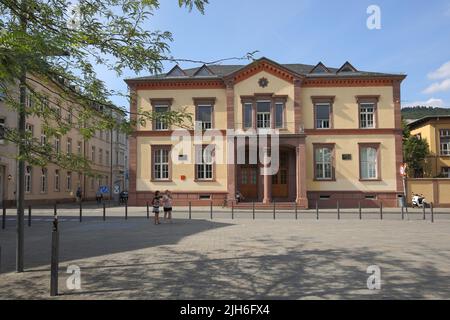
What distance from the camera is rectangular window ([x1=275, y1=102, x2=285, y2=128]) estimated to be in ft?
107

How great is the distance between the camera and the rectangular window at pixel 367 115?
3291 centimetres

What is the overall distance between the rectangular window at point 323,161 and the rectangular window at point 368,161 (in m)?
2.37

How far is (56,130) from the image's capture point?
738 cm

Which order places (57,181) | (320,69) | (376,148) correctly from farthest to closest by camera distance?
1. (57,181)
2. (320,69)
3. (376,148)

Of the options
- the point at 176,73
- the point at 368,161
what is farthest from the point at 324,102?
the point at 176,73

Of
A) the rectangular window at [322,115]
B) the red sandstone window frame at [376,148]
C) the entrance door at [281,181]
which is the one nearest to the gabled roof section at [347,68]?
the rectangular window at [322,115]

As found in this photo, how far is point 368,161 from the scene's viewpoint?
108 ft

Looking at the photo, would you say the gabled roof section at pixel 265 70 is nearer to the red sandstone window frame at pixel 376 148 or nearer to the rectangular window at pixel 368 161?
the red sandstone window frame at pixel 376 148

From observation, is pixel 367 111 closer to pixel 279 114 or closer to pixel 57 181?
pixel 279 114

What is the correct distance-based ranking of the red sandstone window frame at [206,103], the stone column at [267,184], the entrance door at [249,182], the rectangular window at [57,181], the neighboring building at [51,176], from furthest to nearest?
the rectangular window at [57,181] < the entrance door at [249,182] < the red sandstone window frame at [206,103] < the neighboring building at [51,176] < the stone column at [267,184]

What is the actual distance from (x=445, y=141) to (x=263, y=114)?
2716 cm

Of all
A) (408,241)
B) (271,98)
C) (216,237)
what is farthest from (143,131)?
(408,241)

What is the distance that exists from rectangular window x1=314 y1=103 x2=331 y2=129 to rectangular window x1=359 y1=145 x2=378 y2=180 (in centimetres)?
335

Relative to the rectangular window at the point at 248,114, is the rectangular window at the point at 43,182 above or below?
below
